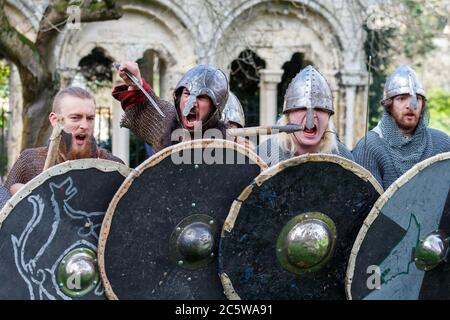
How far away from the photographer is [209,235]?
13.6 ft

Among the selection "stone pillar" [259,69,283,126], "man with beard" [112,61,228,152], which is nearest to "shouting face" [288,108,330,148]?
"man with beard" [112,61,228,152]

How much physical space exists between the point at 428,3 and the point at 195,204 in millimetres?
9492

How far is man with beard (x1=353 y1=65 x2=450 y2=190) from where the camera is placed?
17.5 feet

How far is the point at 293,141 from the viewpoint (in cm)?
484

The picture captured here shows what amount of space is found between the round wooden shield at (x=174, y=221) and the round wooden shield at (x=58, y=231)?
3.7 inches

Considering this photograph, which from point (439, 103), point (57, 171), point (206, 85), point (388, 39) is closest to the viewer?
point (57, 171)

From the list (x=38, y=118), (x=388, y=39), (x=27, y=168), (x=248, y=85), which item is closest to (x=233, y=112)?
(x=27, y=168)

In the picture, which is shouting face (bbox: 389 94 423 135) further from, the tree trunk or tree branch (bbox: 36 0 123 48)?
the tree trunk

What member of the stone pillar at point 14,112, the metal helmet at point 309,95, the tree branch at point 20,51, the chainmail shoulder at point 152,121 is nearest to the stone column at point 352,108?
the stone pillar at point 14,112

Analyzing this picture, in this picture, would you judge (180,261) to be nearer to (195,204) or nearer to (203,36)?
(195,204)

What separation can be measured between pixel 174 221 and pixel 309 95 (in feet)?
3.46

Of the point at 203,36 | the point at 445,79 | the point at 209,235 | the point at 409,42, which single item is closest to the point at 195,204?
the point at 209,235

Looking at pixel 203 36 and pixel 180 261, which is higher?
pixel 203 36

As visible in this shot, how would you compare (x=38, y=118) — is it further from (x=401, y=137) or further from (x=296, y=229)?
(x=296, y=229)
